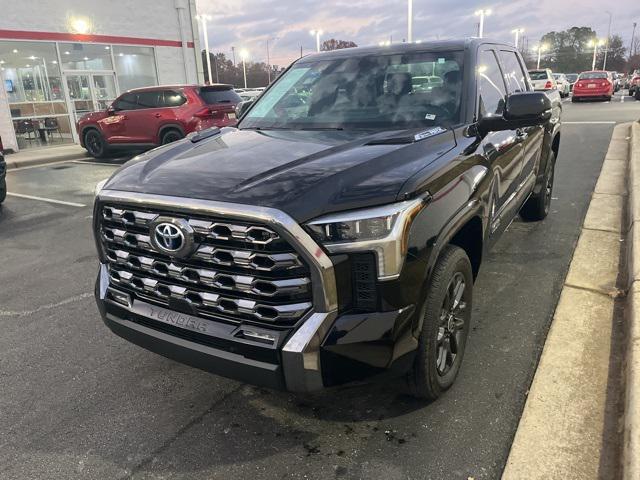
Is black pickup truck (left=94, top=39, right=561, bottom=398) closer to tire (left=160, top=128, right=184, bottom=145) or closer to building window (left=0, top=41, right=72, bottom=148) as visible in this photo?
tire (left=160, top=128, right=184, bottom=145)

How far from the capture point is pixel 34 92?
49.3 ft

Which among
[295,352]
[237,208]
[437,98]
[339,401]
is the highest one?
[437,98]

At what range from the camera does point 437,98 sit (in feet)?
11.0

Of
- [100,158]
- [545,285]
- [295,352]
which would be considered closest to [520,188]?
[545,285]

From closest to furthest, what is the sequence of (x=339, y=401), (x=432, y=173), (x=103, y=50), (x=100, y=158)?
(x=432, y=173) < (x=339, y=401) < (x=100, y=158) < (x=103, y=50)

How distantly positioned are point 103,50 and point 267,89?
568 inches

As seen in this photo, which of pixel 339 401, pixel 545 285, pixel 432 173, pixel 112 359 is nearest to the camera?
pixel 432 173

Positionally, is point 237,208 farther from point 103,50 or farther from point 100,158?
point 103,50

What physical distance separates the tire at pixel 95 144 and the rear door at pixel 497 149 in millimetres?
11385

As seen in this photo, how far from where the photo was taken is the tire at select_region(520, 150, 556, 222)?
570cm

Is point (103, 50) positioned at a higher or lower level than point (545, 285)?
higher

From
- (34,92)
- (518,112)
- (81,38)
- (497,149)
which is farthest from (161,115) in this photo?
(518,112)

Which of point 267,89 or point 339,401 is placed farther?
point 267,89

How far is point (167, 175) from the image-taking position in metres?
2.51
